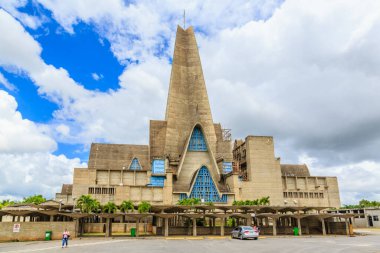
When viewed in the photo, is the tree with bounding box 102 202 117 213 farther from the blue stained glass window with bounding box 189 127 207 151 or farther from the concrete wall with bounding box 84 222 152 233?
the blue stained glass window with bounding box 189 127 207 151

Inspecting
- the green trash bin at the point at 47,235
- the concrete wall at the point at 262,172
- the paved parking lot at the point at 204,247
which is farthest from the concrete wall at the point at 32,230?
the concrete wall at the point at 262,172

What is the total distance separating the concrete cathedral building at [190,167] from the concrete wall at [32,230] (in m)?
25.7

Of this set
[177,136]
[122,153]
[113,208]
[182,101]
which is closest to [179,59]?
[182,101]

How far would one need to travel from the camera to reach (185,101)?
76.4 meters

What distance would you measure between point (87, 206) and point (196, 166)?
96.8 feet

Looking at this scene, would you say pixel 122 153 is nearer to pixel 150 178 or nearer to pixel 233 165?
pixel 150 178

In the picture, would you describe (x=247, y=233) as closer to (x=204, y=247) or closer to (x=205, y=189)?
(x=204, y=247)

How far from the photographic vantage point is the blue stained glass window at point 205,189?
208 ft

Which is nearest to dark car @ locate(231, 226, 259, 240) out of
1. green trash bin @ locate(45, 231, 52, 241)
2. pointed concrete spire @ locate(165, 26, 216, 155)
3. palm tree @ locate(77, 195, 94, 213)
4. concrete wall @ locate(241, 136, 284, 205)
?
green trash bin @ locate(45, 231, 52, 241)

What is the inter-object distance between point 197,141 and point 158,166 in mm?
10154

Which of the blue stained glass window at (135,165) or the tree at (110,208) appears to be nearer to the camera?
the tree at (110,208)

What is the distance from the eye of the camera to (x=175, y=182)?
2603 inches

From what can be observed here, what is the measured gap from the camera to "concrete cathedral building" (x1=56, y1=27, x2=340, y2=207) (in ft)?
207

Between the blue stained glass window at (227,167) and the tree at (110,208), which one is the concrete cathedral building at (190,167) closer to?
the blue stained glass window at (227,167)
